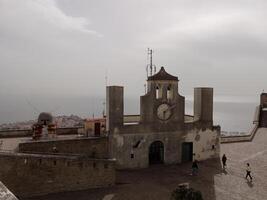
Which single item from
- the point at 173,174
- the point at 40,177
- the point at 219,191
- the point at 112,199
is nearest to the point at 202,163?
the point at 173,174

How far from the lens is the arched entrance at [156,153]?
88.7 ft

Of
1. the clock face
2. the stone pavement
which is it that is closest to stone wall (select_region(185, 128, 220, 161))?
the stone pavement

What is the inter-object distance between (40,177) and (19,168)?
4.24 feet

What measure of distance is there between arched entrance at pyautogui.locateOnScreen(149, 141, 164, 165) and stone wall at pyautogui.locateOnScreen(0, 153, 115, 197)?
259 inches

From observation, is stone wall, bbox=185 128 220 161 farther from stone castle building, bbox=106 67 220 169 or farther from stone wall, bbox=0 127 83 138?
stone wall, bbox=0 127 83 138

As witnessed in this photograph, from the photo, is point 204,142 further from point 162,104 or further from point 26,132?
point 26,132

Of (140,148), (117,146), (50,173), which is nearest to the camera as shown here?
(50,173)

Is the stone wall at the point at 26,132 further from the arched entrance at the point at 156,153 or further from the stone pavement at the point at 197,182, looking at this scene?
the arched entrance at the point at 156,153

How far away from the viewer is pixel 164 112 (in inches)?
1071

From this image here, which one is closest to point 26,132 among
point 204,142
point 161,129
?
point 161,129

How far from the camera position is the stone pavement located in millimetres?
19719

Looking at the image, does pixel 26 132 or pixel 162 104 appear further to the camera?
pixel 26 132

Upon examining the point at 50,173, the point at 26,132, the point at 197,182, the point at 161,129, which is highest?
the point at 161,129

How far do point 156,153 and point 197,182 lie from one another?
553cm
